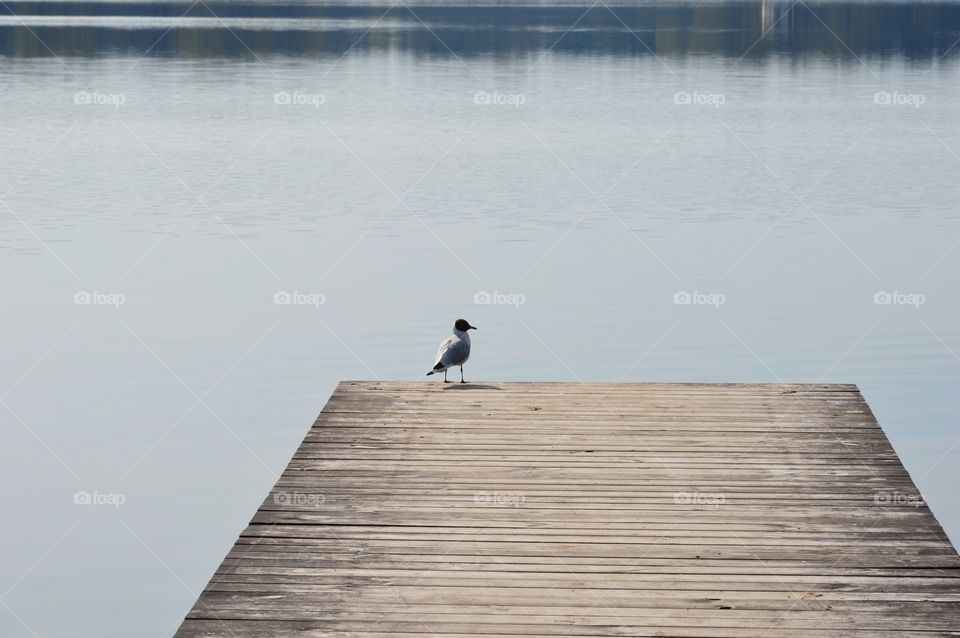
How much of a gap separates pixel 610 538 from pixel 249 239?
41.9ft

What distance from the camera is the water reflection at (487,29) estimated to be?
5784 centimetres

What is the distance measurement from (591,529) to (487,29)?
2566 inches

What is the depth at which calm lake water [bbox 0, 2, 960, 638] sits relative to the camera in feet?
35.2

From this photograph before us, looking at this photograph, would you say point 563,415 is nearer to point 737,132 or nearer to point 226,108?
point 737,132

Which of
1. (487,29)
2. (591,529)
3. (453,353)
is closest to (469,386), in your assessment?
(453,353)

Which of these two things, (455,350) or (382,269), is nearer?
Answer: (455,350)

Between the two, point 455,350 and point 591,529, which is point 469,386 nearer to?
point 455,350

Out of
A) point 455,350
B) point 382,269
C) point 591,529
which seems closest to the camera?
point 591,529

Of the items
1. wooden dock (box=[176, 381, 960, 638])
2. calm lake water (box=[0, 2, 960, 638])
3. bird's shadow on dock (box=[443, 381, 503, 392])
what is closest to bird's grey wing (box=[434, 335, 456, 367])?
bird's shadow on dock (box=[443, 381, 503, 392])

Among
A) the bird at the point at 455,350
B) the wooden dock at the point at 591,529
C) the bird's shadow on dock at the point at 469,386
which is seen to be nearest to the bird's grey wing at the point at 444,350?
the bird at the point at 455,350

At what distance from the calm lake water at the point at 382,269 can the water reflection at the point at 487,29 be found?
660 inches

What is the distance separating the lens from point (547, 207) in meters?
22.0

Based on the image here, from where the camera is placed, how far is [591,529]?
775cm

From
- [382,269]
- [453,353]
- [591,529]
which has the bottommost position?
[382,269]
